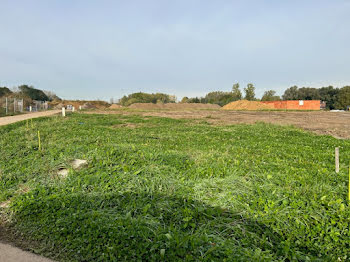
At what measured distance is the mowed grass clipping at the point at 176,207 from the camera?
297 centimetres

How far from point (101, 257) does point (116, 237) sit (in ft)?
1.00

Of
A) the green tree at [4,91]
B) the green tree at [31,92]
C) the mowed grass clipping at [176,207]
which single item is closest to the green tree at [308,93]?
the green tree at [31,92]

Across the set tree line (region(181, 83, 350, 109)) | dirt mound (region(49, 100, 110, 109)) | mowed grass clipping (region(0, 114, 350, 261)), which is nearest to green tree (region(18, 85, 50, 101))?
dirt mound (region(49, 100, 110, 109))

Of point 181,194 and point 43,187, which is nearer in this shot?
point 181,194

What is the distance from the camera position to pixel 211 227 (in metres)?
3.34

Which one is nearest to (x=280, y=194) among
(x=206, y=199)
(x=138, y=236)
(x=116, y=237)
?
(x=206, y=199)

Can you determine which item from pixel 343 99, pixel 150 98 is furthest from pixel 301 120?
pixel 150 98

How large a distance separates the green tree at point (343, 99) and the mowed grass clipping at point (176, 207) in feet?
234

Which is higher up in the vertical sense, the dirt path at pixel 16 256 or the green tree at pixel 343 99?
the green tree at pixel 343 99

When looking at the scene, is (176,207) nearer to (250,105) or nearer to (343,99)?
(250,105)

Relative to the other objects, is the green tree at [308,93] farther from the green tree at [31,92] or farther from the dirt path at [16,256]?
the dirt path at [16,256]

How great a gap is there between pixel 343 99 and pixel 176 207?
75.6 meters

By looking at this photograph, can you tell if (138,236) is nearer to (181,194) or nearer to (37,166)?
(181,194)

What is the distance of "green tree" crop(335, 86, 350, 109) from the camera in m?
64.4
